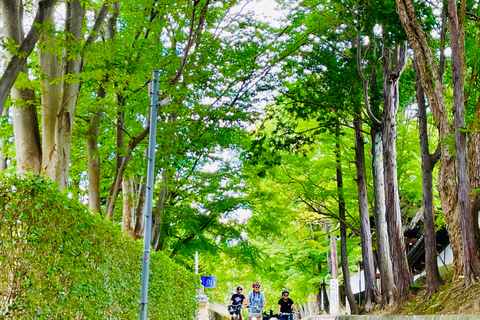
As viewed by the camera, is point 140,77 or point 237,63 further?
point 237,63

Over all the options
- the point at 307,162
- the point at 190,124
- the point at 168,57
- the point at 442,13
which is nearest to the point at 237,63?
the point at 190,124

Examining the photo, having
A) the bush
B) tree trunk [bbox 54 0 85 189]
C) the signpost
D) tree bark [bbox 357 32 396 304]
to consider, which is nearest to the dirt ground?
tree bark [bbox 357 32 396 304]

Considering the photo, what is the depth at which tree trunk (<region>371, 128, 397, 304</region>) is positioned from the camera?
18.3 meters

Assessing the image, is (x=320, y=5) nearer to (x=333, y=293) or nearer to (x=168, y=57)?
(x=168, y=57)

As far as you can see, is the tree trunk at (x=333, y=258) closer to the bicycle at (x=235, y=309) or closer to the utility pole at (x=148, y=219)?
the bicycle at (x=235, y=309)

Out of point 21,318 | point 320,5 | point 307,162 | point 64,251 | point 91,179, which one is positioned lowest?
point 21,318

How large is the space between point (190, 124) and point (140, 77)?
327 cm

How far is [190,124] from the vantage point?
51.6 feet

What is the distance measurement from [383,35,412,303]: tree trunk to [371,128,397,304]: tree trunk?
3.14 feet

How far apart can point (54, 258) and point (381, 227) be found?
15.7 metres

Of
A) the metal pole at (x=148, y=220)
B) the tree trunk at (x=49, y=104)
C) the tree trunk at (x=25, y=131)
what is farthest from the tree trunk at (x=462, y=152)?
the tree trunk at (x=25, y=131)

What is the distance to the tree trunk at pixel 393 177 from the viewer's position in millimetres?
16375

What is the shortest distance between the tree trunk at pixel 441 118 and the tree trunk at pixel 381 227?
582 centimetres

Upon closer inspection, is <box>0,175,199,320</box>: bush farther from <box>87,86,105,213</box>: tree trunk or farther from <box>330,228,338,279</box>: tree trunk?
<box>330,228,338,279</box>: tree trunk
